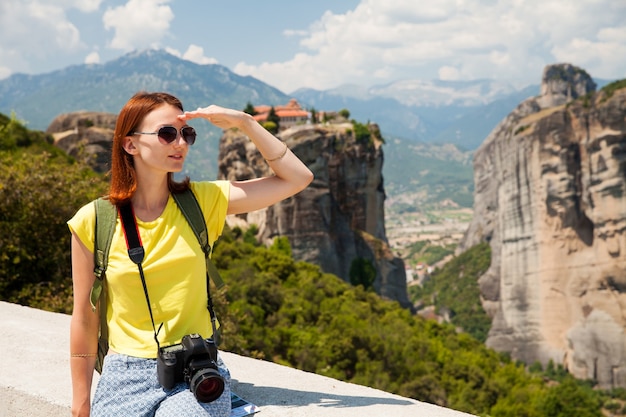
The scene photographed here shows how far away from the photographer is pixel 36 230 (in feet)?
30.5

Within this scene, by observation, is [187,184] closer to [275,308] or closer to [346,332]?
[346,332]

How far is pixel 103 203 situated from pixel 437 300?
87.7m

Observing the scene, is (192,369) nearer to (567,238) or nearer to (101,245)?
(101,245)

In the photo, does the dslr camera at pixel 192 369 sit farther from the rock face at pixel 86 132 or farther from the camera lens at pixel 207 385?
the rock face at pixel 86 132

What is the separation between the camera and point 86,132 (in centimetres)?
3775

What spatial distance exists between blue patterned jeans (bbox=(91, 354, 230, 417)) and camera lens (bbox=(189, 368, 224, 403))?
33 millimetres

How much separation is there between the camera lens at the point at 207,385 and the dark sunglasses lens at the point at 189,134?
118 cm

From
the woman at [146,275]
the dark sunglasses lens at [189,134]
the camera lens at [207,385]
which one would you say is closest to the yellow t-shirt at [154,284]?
the woman at [146,275]

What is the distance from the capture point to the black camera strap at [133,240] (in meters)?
2.81

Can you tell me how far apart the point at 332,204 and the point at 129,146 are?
137 feet

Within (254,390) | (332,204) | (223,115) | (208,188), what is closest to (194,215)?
(208,188)

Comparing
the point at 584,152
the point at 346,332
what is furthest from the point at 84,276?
the point at 584,152

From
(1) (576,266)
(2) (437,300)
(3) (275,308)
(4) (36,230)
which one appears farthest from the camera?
(2) (437,300)

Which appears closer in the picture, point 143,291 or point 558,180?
point 143,291
